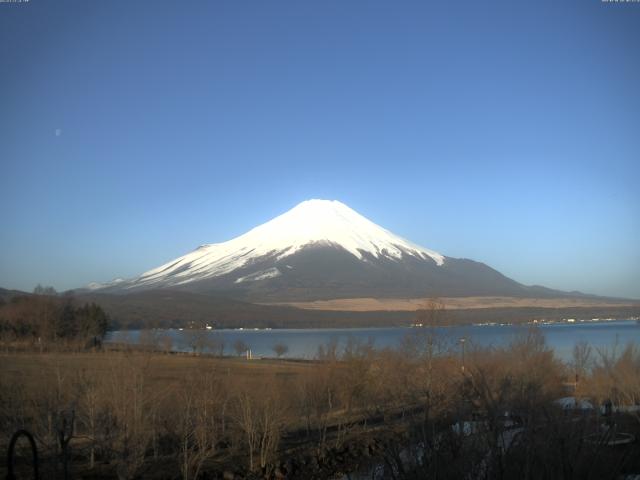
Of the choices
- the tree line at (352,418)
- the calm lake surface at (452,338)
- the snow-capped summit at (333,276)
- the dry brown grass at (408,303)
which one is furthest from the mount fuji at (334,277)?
the tree line at (352,418)

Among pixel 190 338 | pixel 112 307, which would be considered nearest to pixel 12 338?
pixel 190 338

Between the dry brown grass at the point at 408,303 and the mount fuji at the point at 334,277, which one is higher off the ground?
the mount fuji at the point at 334,277

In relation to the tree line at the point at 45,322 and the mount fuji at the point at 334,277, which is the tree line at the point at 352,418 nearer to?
the tree line at the point at 45,322

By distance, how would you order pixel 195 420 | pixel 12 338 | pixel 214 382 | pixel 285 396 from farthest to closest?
1. pixel 12 338
2. pixel 285 396
3. pixel 214 382
4. pixel 195 420

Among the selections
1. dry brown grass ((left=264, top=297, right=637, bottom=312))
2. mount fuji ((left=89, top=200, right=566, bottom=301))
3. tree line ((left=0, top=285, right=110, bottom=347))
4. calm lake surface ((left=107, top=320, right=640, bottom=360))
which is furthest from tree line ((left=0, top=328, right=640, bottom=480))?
mount fuji ((left=89, top=200, right=566, bottom=301))

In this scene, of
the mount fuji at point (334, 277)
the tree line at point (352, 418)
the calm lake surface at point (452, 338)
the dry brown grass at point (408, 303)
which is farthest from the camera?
the mount fuji at point (334, 277)

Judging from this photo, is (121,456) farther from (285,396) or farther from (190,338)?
(190,338)

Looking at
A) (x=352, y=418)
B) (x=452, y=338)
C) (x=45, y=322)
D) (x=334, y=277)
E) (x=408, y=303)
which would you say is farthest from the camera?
(x=334, y=277)

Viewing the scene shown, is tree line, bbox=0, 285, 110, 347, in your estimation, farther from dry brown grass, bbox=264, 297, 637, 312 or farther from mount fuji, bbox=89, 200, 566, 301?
mount fuji, bbox=89, 200, 566, 301

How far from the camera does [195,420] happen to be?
13.3m

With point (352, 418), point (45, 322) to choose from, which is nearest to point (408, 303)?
point (45, 322)

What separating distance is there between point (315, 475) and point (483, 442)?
934 cm

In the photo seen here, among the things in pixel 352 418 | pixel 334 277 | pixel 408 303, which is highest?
pixel 334 277

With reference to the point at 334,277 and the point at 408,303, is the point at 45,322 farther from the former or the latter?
the point at 334,277
